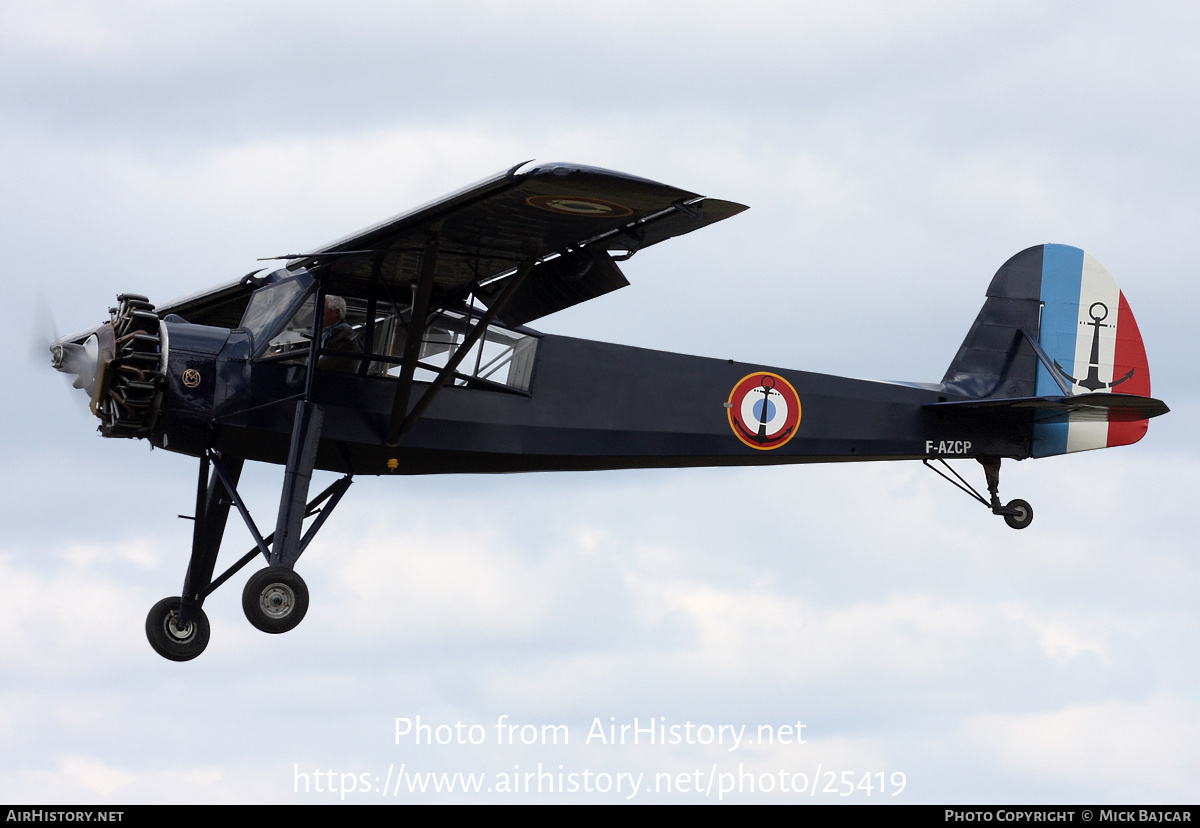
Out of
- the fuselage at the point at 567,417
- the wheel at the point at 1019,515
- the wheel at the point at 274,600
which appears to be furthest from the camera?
the wheel at the point at 1019,515

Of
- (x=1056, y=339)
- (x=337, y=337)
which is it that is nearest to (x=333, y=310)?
(x=337, y=337)

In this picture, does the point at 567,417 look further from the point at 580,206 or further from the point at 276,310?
the point at 580,206

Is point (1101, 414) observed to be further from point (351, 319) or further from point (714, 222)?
point (351, 319)

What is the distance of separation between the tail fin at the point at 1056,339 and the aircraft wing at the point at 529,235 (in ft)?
14.8

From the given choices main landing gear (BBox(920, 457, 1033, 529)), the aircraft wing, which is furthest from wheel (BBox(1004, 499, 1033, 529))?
the aircraft wing

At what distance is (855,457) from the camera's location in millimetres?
16422

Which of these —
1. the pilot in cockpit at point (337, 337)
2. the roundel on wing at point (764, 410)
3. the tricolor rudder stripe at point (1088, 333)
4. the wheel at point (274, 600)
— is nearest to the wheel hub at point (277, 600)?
the wheel at point (274, 600)

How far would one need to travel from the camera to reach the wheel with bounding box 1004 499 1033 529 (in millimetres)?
A: 17109

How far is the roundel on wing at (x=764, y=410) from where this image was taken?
51.9ft

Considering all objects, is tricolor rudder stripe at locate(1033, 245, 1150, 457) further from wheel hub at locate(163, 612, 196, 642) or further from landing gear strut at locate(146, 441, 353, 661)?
wheel hub at locate(163, 612, 196, 642)

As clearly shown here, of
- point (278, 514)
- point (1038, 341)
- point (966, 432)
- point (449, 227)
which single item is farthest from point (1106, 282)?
point (278, 514)

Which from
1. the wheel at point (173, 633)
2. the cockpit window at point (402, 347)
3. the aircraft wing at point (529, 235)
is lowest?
the wheel at point (173, 633)

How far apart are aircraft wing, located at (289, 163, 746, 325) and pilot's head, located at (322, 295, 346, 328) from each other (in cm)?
13

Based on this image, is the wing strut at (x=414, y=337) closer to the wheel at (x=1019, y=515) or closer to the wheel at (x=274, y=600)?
the wheel at (x=274, y=600)
